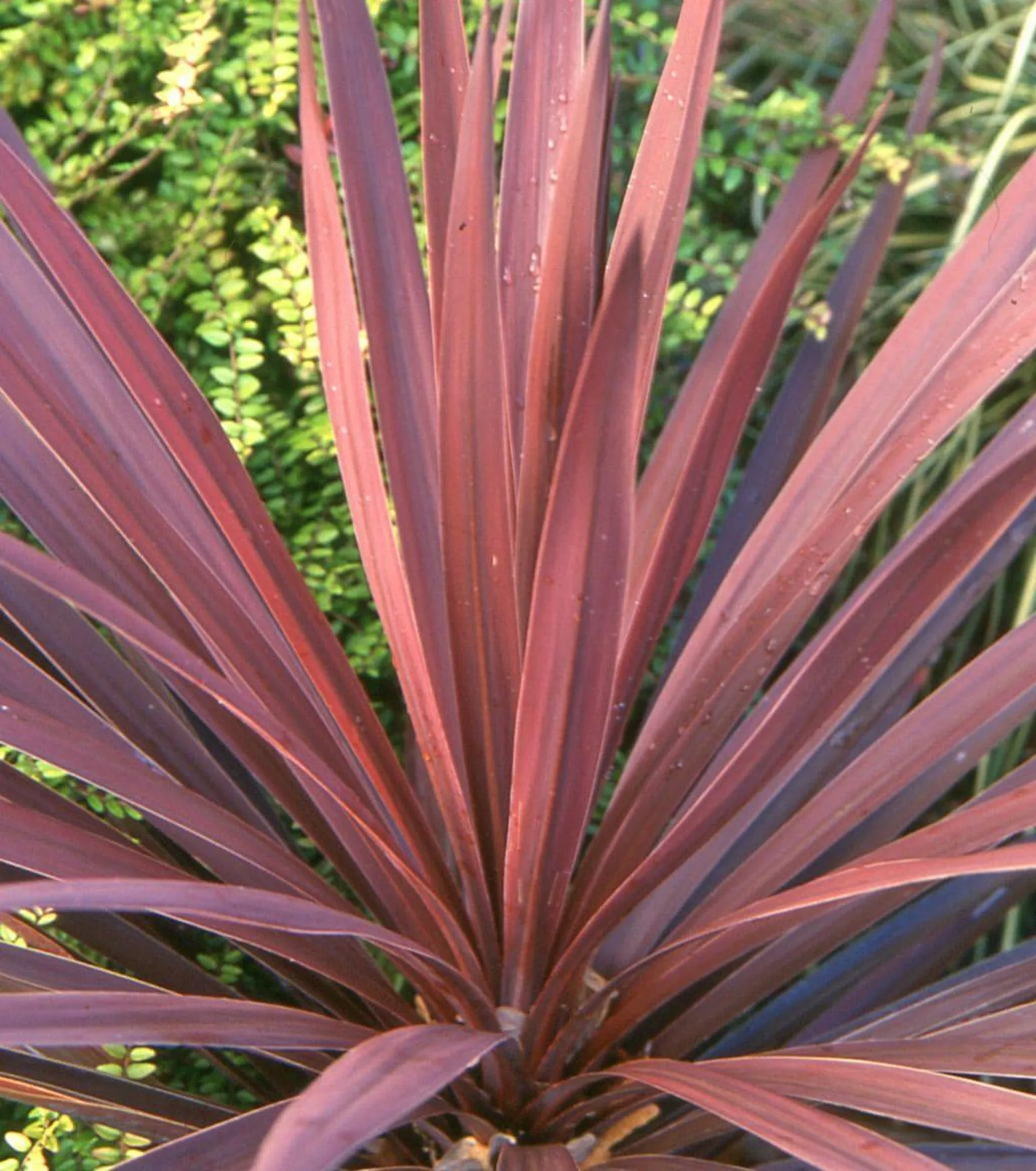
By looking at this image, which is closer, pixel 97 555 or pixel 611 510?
pixel 611 510

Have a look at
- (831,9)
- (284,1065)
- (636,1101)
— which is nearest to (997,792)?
Result: (636,1101)

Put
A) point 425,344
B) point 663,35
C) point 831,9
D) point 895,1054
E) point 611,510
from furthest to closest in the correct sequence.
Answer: point 831,9 → point 663,35 → point 425,344 → point 895,1054 → point 611,510

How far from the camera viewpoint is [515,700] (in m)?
0.79

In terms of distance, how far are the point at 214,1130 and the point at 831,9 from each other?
1.66 meters

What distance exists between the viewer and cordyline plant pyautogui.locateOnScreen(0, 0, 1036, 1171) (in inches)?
25.4

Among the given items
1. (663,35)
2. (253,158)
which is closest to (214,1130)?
(253,158)

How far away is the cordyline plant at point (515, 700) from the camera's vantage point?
0.65 metres

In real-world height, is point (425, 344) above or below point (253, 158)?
Result: below

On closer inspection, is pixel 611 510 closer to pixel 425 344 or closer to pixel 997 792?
pixel 425 344

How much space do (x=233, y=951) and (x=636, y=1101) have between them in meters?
0.35

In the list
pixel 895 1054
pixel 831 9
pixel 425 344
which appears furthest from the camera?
pixel 831 9

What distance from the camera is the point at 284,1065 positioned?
91cm

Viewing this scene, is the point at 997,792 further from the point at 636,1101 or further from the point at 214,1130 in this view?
the point at 214,1130

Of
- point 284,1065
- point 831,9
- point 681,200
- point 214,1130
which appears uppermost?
point 831,9
